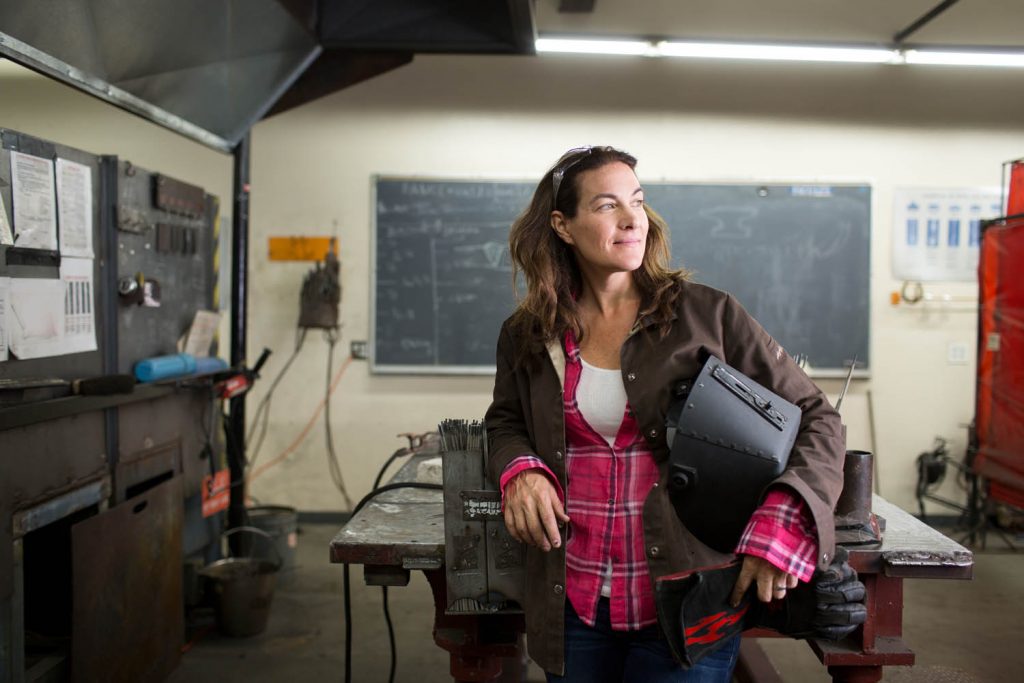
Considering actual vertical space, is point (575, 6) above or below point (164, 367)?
above

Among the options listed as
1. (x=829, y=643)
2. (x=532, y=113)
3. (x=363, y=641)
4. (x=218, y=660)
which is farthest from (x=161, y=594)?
(x=532, y=113)

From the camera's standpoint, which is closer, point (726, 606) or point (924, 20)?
point (726, 606)

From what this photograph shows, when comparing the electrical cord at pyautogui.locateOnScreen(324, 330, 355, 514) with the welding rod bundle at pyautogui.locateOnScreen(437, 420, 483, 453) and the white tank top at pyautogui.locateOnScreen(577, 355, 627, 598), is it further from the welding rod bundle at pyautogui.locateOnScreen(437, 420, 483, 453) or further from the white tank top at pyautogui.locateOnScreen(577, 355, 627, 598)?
the white tank top at pyautogui.locateOnScreen(577, 355, 627, 598)

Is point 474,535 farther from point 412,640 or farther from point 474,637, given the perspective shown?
point 412,640

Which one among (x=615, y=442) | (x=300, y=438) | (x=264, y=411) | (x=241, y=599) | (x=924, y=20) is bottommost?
(x=241, y=599)

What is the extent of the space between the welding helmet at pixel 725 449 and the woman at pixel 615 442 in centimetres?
3

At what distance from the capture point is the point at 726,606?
3.65ft

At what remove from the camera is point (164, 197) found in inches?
106

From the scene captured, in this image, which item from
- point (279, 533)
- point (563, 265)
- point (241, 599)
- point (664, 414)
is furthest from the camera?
point (279, 533)

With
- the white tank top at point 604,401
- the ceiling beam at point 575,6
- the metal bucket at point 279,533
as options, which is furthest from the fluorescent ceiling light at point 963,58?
the metal bucket at point 279,533

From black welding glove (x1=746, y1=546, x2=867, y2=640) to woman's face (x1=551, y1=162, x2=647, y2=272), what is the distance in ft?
1.83

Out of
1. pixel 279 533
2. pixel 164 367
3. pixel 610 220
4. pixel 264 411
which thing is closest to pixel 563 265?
pixel 610 220

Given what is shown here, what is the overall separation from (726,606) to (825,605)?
0.45 ft

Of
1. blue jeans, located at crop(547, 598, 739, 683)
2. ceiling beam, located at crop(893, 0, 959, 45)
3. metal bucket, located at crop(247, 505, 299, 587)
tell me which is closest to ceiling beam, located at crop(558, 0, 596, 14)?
ceiling beam, located at crop(893, 0, 959, 45)
